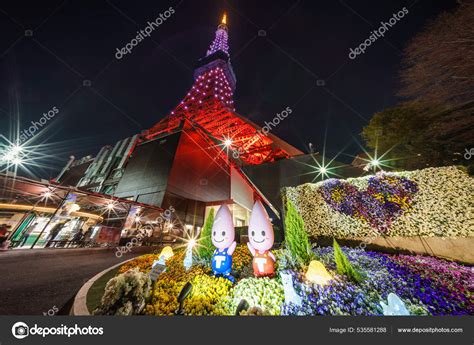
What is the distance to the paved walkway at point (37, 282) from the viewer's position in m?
3.02

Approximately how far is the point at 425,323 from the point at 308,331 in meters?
1.41

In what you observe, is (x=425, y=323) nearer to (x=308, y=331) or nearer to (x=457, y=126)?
(x=308, y=331)

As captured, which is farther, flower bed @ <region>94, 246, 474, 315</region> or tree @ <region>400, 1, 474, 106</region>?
tree @ <region>400, 1, 474, 106</region>

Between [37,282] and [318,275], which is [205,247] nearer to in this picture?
[318,275]

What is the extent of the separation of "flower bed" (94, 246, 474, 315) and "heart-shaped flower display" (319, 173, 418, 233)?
2054mm

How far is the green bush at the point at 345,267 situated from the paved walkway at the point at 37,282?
5.55m

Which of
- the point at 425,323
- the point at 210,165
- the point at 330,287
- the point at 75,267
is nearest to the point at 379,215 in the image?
the point at 330,287

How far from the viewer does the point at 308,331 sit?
1785 mm

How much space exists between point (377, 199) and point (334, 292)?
533 cm

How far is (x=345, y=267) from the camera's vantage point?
371cm

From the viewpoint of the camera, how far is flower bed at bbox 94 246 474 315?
109 inches

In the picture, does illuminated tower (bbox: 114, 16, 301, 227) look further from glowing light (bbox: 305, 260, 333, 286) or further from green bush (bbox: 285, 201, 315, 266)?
glowing light (bbox: 305, 260, 333, 286)

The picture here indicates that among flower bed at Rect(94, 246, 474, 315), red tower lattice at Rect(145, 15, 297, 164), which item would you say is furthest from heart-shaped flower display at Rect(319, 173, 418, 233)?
red tower lattice at Rect(145, 15, 297, 164)

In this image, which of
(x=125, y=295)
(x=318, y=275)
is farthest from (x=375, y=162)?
(x=125, y=295)
